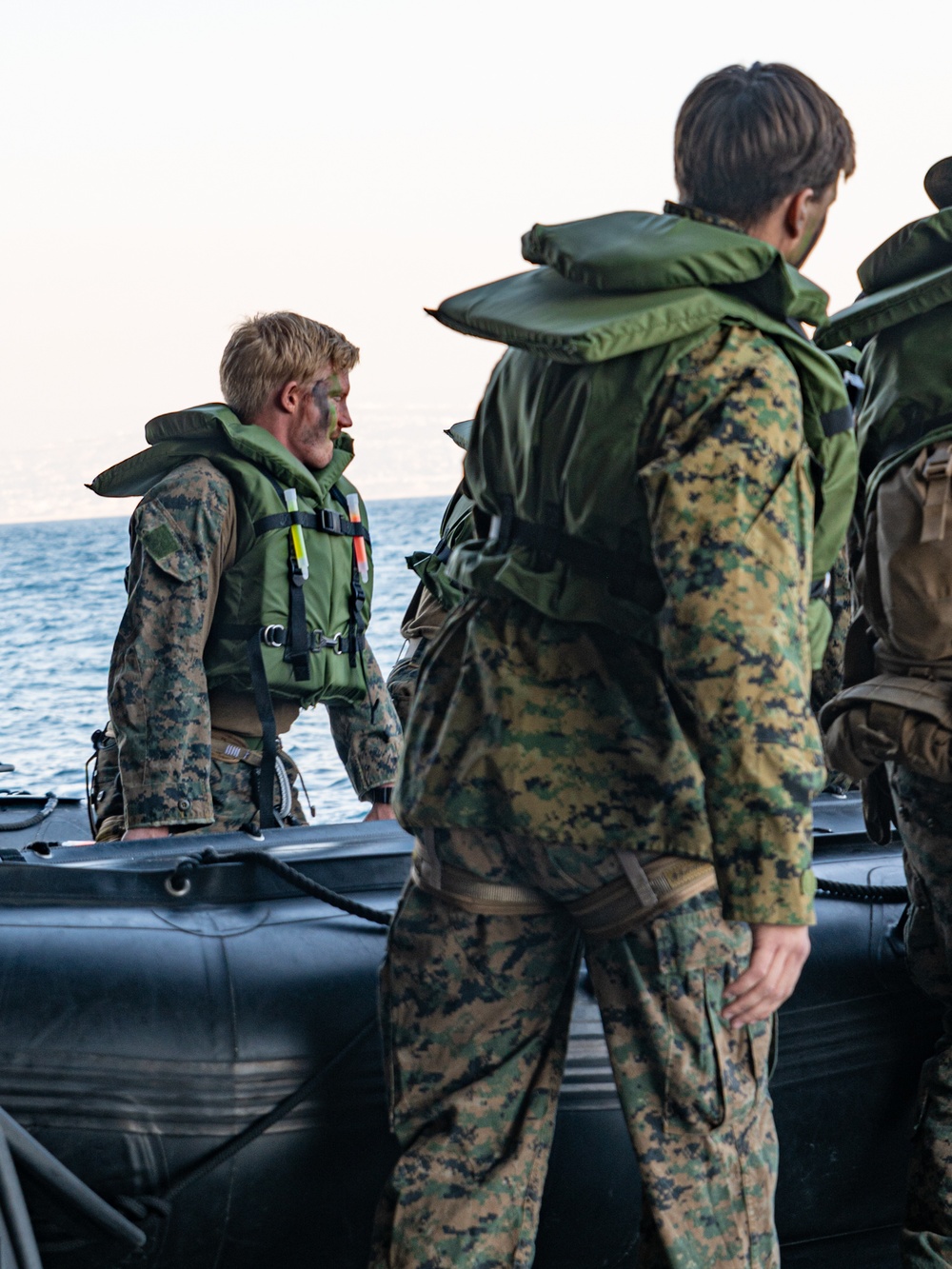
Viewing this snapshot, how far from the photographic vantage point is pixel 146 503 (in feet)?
10.1

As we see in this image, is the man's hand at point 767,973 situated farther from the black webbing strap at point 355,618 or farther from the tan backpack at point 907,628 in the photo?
the black webbing strap at point 355,618

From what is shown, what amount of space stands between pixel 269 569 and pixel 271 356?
500 millimetres

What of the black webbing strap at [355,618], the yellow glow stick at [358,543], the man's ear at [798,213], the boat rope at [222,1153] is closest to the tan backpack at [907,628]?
the man's ear at [798,213]

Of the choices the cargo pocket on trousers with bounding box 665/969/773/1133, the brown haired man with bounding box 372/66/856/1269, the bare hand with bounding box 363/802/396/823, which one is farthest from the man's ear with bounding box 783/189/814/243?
the bare hand with bounding box 363/802/396/823

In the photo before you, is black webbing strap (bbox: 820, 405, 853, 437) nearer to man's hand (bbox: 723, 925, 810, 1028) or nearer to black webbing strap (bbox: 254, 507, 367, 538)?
man's hand (bbox: 723, 925, 810, 1028)

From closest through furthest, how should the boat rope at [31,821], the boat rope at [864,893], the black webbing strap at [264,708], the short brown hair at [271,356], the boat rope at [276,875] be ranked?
the boat rope at [276,875]
the boat rope at [864,893]
the black webbing strap at [264,708]
the short brown hair at [271,356]
the boat rope at [31,821]

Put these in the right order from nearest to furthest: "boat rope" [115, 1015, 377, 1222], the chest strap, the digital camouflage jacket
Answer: the digital camouflage jacket → the chest strap → "boat rope" [115, 1015, 377, 1222]

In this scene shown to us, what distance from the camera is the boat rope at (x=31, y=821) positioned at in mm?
3922

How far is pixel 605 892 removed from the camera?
1.74 metres

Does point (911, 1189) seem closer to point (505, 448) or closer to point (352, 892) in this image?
point (352, 892)

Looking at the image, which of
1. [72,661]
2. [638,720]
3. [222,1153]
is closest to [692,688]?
[638,720]

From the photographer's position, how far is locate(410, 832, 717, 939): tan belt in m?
1.71

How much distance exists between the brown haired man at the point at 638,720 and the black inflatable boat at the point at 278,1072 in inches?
12.5

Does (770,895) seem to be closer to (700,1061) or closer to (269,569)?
(700,1061)
